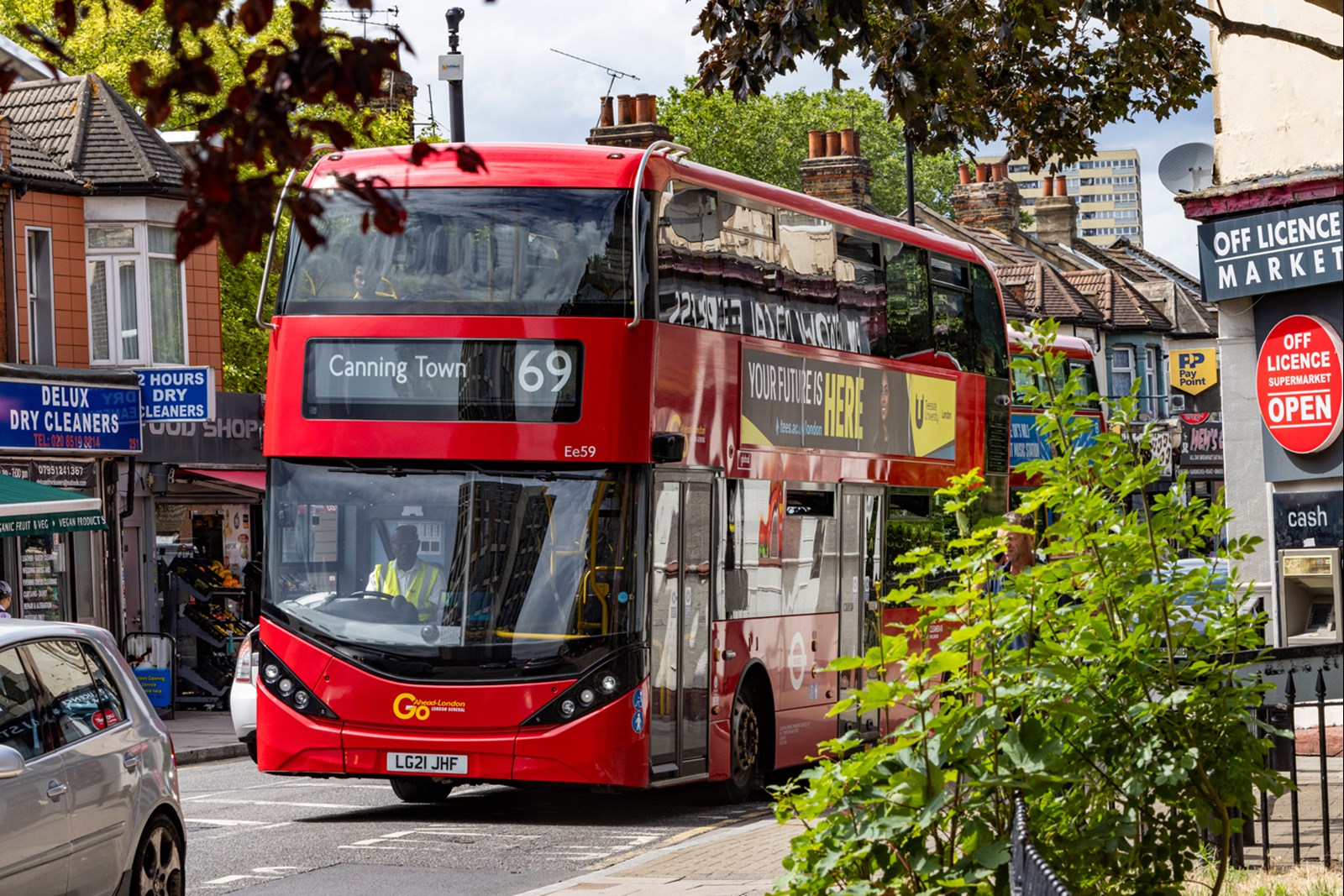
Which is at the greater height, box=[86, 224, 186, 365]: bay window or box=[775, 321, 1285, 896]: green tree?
box=[86, 224, 186, 365]: bay window

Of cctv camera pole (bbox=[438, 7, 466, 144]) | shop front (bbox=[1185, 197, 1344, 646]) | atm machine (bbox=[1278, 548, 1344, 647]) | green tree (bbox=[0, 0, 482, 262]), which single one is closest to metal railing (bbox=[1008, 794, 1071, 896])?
green tree (bbox=[0, 0, 482, 262])

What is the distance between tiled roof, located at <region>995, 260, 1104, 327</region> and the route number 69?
4800 cm

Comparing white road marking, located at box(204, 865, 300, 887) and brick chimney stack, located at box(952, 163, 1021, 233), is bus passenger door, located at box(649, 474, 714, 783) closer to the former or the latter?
white road marking, located at box(204, 865, 300, 887)

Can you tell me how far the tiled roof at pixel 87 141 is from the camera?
1177 inches

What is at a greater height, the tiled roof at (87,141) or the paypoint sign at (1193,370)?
the tiled roof at (87,141)

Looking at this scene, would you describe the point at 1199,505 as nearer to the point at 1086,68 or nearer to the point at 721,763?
the point at 1086,68

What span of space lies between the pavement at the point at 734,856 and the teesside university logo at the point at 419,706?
1.74 metres

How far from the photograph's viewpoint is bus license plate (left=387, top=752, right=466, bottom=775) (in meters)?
13.3

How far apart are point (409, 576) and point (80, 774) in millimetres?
5084

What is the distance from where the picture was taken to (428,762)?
1335 centimetres

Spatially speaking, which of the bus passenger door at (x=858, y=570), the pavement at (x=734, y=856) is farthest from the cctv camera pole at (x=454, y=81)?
the pavement at (x=734, y=856)

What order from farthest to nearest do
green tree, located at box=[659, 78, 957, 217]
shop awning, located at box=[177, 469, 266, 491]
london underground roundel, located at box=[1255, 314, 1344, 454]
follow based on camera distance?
green tree, located at box=[659, 78, 957, 217]
shop awning, located at box=[177, 469, 266, 491]
london underground roundel, located at box=[1255, 314, 1344, 454]

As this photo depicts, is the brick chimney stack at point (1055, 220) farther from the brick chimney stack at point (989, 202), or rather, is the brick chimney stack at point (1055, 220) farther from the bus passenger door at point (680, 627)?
the bus passenger door at point (680, 627)

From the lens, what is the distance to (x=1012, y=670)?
613 cm
